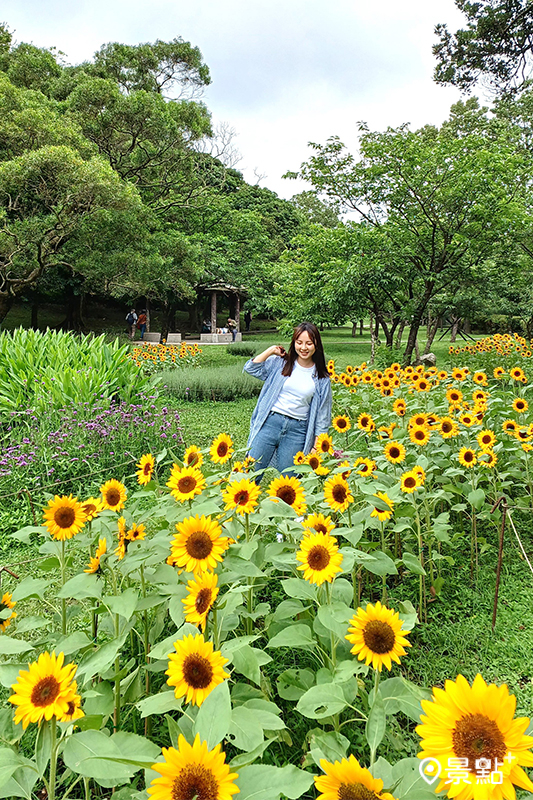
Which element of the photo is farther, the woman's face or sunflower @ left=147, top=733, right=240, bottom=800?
the woman's face

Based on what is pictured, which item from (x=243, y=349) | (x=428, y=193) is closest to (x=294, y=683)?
(x=428, y=193)

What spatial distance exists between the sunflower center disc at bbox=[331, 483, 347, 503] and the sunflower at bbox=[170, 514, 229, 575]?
0.52m

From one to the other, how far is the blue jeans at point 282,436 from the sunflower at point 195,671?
7.09ft

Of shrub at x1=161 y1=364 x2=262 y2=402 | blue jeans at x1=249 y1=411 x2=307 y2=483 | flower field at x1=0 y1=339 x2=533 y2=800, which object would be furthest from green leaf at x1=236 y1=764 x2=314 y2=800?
shrub at x1=161 y1=364 x2=262 y2=402

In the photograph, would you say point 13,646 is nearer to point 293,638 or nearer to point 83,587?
point 83,587

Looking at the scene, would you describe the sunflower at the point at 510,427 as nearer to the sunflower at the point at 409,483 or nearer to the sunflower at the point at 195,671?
the sunflower at the point at 409,483

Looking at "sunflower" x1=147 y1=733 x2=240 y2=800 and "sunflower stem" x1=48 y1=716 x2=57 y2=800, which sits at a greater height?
"sunflower" x1=147 y1=733 x2=240 y2=800

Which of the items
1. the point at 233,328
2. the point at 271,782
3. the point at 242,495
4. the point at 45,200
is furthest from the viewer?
the point at 233,328

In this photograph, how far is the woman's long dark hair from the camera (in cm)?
288

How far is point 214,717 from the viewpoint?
0.70m

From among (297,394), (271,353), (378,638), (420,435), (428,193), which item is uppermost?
(428,193)

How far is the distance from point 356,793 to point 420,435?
1.80 meters

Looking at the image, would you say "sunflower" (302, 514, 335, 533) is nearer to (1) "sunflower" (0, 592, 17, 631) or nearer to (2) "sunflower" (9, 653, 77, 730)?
(2) "sunflower" (9, 653, 77, 730)

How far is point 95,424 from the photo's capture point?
3904 mm
